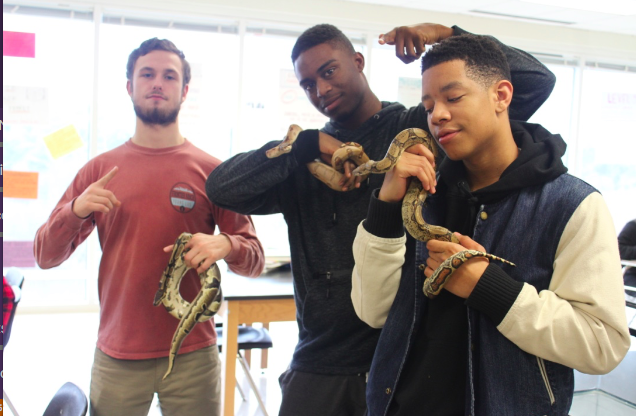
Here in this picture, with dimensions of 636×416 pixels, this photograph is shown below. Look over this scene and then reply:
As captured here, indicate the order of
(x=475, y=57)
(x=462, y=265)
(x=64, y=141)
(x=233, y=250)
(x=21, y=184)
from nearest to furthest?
(x=462, y=265) → (x=475, y=57) → (x=233, y=250) → (x=64, y=141) → (x=21, y=184)

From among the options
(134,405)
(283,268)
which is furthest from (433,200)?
(283,268)

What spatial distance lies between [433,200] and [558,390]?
2.05 feet

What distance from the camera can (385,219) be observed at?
149 cm

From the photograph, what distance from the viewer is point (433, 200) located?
161 cm

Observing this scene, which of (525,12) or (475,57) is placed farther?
(525,12)

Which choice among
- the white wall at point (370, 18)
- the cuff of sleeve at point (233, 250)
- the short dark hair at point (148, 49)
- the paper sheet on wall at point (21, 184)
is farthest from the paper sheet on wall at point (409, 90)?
the cuff of sleeve at point (233, 250)

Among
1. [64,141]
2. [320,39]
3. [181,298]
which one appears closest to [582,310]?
[320,39]

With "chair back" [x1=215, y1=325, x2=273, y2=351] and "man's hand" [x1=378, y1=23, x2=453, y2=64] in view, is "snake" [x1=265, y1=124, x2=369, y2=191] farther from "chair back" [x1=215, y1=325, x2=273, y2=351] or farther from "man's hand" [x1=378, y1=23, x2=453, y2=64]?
"chair back" [x1=215, y1=325, x2=273, y2=351]

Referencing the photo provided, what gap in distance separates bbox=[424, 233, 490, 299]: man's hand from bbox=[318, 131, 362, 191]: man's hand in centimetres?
40

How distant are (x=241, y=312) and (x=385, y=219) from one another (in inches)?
71.1

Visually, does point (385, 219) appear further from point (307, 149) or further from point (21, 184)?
point (21, 184)

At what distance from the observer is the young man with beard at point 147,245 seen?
83.7 inches

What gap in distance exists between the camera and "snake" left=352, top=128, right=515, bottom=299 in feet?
4.34

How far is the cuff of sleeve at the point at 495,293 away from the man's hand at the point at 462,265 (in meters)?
0.02
